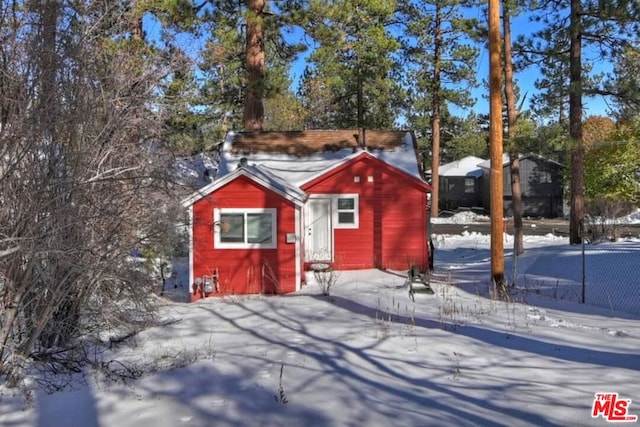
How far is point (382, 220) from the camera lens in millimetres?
16094

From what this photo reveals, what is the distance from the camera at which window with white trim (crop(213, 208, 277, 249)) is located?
43.5ft

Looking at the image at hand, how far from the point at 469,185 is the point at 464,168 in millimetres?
2171

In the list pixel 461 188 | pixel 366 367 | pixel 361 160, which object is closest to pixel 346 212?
pixel 361 160

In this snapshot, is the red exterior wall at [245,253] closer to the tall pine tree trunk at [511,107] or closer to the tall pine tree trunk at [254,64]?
the tall pine tree trunk at [254,64]

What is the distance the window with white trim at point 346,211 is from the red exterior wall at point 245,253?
123 inches

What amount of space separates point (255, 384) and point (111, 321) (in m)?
2.89

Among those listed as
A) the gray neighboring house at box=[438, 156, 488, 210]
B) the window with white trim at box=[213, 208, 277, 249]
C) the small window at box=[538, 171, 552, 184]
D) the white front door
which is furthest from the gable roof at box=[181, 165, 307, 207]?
the gray neighboring house at box=[438, 156, 488, 210]

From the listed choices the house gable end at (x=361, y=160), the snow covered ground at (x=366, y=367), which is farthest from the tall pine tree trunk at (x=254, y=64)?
the snow covered ground at (x=366, y=367)

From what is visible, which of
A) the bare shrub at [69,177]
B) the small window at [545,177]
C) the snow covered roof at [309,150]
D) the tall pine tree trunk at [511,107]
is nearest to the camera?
the bare shrub at [69,177]

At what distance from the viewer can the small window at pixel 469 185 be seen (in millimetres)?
51331

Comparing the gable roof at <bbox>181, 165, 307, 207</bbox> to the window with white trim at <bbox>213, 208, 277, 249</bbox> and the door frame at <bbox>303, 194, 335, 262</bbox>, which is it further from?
the door frame at <bbox>303, 194, 335, 262</bbox>

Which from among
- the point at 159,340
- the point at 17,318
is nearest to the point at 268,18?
the point at 159,340

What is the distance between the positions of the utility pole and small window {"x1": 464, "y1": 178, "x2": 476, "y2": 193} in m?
41.1

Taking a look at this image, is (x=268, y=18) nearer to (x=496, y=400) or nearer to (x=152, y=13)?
(x=152, y=13)
